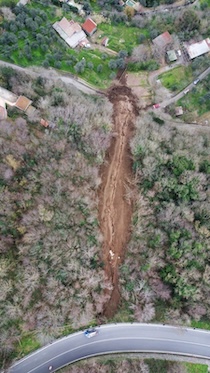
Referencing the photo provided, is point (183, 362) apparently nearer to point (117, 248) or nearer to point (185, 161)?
point (117, 248)

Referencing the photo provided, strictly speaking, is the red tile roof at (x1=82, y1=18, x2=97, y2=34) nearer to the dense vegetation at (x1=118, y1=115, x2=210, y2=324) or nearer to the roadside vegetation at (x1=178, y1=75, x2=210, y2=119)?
the roadside vegetation at (x1=178, y1=75, x2=210, y2=119)

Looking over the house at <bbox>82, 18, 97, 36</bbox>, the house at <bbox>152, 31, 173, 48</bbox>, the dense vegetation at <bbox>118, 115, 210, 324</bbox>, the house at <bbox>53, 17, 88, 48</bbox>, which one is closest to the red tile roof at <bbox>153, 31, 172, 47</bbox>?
the house at <bbox>152, 31, 173, 48</bbox>

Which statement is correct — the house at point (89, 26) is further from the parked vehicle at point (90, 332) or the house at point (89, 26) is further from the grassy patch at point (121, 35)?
the parked vehicle at point (90, 332)

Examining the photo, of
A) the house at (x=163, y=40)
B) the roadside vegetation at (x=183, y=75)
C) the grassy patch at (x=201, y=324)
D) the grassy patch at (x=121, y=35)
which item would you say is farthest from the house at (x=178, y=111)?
the grassy patch at (x=201, y=324)

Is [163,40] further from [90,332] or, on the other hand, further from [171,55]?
[90,332]

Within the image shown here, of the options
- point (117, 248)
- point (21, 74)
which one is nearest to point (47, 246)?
point (117, 248)

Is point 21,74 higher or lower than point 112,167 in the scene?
higher

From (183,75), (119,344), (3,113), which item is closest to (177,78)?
(183,75)
